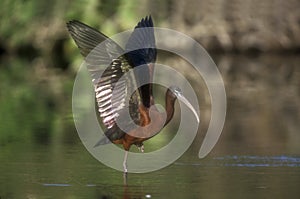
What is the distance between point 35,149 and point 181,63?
12.8 meters

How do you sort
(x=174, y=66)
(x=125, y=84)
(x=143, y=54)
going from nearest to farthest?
(x=125, y=84) → (x=143, y=54) → (x=174, y=66)

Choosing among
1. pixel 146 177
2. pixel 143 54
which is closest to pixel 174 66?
pixel 143 54

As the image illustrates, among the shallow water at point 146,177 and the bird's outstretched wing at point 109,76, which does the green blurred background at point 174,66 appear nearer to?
the shallow water at point 146,177

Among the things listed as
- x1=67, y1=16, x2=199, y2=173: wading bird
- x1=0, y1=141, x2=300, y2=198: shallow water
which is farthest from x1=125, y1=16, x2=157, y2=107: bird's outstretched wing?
x1=0, y1=141, x2=300, y2=198: shallow water

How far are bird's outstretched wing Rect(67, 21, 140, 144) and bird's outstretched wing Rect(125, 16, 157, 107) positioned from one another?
70 millimetres

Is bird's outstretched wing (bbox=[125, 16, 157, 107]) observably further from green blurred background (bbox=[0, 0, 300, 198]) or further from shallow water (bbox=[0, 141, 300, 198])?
green blurred background (bbox=[0, 0, 300, 198])

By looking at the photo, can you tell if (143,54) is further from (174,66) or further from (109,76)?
(174,66)

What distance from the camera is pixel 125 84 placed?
9969 millimetres

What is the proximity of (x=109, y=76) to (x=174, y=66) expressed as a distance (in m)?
13.2

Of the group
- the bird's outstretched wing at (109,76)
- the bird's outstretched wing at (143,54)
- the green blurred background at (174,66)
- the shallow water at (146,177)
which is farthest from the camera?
the green blurred background at (174,66)

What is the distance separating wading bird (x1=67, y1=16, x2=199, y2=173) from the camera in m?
9.75

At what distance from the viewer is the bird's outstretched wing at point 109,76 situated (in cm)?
970

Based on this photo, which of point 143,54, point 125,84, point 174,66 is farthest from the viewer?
point 174,66

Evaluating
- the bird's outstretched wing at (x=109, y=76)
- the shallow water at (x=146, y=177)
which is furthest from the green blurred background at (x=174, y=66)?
the bird's outstretched wing at (x=109, y=76)
